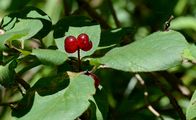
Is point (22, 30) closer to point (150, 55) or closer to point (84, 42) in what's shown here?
point (84, 42)

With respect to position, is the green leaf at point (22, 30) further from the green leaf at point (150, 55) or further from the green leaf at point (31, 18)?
the green leaf at point (150, 55)

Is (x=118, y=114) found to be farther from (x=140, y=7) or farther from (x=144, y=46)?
(x=140, y=7)

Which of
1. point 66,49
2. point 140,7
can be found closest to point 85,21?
point 66,49

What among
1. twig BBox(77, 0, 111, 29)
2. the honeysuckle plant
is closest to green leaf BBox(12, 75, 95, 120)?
the honeysuckle plant

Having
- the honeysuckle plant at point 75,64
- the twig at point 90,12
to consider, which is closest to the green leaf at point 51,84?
the honeysuckle plant at point 75,64

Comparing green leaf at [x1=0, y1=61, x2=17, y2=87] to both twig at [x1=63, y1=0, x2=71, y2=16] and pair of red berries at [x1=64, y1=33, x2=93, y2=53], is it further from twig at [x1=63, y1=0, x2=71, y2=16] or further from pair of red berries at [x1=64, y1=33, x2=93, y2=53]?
twig at [x1=63, y1=0, x2=71, y2=16]

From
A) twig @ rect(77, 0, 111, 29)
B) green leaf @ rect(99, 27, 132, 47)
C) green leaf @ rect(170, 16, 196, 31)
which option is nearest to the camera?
green leaf @ rect(99, 27, 132, 47)
